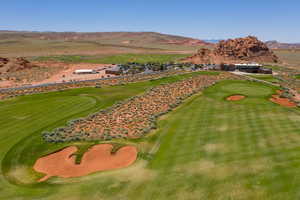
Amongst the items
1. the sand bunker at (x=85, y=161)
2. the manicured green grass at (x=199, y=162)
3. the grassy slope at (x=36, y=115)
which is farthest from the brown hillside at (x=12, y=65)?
the sand bunker at (x=85, y=161)

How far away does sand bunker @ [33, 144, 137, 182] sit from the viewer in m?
21.2

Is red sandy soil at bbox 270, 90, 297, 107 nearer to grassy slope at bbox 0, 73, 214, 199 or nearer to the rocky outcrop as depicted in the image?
grassy slope at bbox 0, 73, 214, 199

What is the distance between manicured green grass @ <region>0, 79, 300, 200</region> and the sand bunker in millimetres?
1156

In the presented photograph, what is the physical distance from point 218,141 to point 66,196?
16935 millimetres

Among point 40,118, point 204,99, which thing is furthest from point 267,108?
point 40,118

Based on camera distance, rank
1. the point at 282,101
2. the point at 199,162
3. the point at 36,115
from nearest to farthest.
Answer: the point at 199,162, the point at 36,115, the point at 282,101

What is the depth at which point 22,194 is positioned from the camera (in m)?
17.8

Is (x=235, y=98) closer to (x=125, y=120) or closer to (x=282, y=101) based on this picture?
(x=282, y=101)

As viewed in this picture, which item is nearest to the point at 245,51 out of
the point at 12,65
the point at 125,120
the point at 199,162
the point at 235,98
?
the point at 235,98

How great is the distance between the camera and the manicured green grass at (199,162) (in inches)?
668

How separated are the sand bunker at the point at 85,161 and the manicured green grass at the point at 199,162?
3.79 ft

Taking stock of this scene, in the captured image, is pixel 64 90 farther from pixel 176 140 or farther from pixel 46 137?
pixel 176 140

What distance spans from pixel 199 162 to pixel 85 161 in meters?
11.8

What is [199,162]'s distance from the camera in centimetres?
2083
